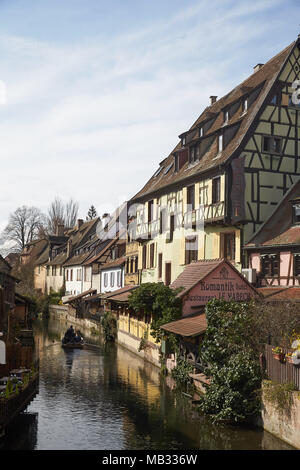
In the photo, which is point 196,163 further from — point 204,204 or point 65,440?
point 65,440

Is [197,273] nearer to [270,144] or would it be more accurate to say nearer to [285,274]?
[285,274]

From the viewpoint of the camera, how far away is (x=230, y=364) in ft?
51.9

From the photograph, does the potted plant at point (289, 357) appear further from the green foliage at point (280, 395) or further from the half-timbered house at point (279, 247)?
the half-timbered house at point (279, 247)

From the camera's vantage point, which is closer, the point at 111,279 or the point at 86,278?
the point at 111,279

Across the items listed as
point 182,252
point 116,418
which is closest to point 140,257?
point 182,252

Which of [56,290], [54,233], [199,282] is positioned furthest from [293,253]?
[54,233]

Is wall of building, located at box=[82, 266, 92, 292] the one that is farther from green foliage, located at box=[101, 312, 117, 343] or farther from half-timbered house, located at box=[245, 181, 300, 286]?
half-timbered house, located at box=[245, 181, 300, 286]

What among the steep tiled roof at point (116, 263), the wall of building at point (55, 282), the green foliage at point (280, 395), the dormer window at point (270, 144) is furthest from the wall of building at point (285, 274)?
the wall of building at point (55, 282)

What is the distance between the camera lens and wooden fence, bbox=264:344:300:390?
13.7 m

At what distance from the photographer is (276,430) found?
14023 millimetres

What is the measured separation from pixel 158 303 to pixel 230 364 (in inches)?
327

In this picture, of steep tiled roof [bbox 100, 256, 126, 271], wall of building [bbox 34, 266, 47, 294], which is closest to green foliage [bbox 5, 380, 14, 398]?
steep tiled roof [bbox 100, 256, 126, 271]

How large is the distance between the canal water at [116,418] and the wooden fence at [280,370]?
1.58 metres

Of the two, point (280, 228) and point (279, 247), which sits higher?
point (280, 228)
